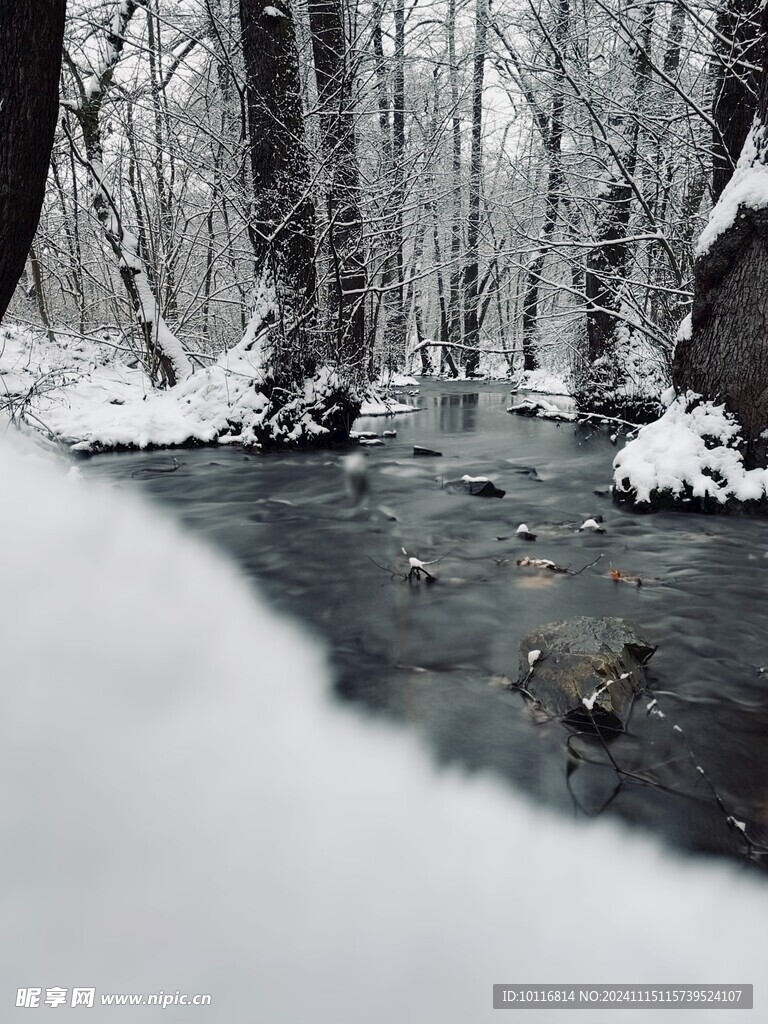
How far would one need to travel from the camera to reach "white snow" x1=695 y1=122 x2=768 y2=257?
18.1 feet

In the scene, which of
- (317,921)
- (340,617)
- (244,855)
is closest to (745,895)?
(317,921)

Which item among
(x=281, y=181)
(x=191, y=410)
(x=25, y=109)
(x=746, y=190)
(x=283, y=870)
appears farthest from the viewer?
(x=191, y=410)

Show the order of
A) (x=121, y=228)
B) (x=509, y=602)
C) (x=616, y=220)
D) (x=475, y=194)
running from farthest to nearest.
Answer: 1. (x=121, y=228)
2. (x=616, y=220)
3. (x=475, y=194)
4. (x=509, y=602)

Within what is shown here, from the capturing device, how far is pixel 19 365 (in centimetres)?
1170

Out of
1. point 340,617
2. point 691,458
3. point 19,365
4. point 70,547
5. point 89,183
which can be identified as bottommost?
point 340,617

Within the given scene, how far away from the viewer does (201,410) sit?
1003cm

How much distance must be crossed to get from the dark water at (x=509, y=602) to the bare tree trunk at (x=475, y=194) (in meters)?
3.75

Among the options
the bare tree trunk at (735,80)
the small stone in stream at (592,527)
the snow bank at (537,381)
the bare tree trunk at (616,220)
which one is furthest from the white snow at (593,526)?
the snow bank at (537,381)

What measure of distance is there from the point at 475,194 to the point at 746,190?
189 inches

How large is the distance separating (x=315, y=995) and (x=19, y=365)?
39.3 feet

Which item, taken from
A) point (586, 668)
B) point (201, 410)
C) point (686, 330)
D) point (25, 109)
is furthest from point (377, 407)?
point (586, 668)

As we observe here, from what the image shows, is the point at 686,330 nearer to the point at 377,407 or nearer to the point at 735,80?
the point at 735,80

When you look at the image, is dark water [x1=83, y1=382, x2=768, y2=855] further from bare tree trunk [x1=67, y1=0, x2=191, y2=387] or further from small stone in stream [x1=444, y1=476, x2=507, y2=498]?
bare tree trunk [x1=67, y1=0, x2=191, y2=387]

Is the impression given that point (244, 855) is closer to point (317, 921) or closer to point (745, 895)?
point (317, 921)
